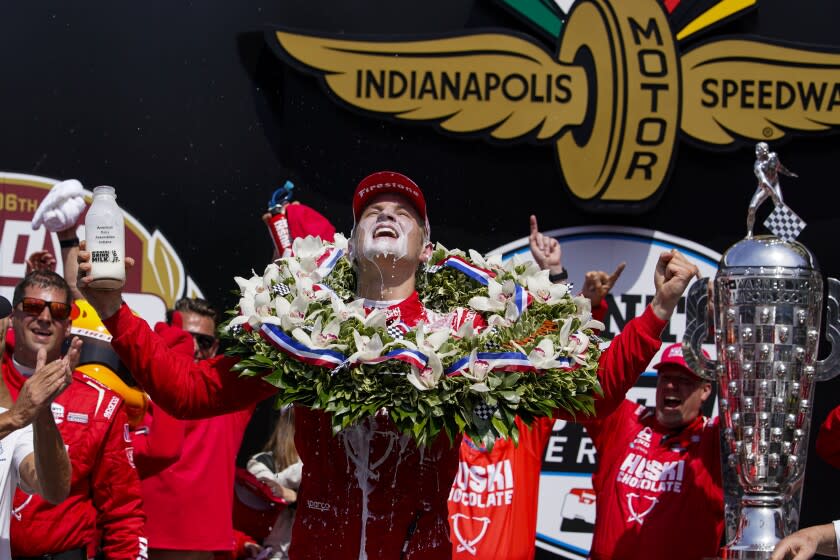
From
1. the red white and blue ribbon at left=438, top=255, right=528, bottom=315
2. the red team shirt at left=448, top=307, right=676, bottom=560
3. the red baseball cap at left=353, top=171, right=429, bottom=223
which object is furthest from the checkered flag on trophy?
the red baseball cap at left=353, top=171, right=429, bottom=223

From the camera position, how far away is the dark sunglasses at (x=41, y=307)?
3934 millimetres

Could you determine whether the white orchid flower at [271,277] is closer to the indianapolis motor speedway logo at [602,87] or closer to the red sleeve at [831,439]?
the red sleeve at [831,439]

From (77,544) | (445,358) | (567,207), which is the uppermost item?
(567,207)

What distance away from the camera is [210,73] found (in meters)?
5.66

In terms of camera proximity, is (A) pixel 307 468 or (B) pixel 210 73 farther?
(B) pixel 210 73

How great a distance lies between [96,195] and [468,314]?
107cm

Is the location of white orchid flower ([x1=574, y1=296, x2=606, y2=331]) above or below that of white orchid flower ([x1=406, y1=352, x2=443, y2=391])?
above

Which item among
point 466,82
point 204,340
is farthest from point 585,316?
point 466,82

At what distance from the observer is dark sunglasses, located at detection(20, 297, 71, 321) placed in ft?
12.9

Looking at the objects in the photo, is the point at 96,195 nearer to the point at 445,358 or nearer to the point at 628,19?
the point at 445,358

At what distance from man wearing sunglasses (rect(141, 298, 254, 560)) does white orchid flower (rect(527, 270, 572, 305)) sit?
6.59 ft

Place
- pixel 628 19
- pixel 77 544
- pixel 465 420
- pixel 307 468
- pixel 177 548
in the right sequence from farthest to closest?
1. pixel 628 19
2. pixel 177 548
3. pixel 77 544
4. pixel 307 468
5. pixel 465 420

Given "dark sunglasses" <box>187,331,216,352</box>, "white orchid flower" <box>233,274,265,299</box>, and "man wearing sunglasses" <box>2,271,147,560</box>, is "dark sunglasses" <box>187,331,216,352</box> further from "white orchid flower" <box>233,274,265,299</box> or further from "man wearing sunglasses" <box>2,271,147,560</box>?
"white orchid flower" <box>233,274,265,299</box>

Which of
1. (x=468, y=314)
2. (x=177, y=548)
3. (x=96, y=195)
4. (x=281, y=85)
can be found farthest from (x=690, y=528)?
(x=281, y=85)
